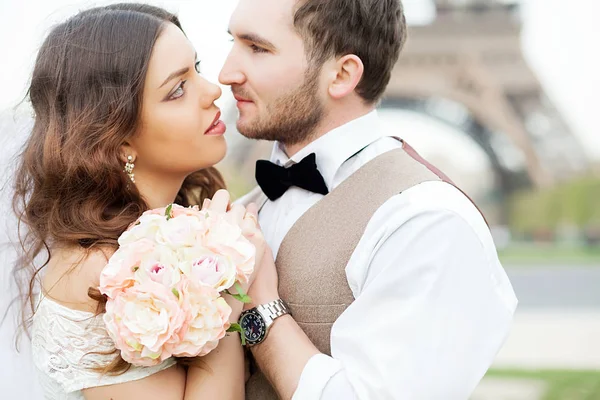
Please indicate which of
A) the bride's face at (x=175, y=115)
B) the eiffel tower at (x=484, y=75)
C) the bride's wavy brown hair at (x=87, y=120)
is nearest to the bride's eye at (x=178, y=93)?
the bride's face at (x=175, y=115)

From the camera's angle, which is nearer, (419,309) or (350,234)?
(419,309)

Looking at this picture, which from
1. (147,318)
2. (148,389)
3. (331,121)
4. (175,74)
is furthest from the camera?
(331,121)

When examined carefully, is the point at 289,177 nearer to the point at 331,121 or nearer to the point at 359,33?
the point at 331,121

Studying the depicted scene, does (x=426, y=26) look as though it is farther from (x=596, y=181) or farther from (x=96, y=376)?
(x=96, y=376)

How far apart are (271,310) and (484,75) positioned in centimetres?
1708

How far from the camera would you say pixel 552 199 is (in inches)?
942

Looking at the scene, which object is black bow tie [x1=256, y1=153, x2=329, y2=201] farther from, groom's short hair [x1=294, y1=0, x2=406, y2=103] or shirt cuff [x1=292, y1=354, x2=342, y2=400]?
shirt cuff [x1=292, y1=354, x2=342, y2=400]

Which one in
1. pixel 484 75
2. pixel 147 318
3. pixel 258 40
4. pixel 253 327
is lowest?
pixel 484 75

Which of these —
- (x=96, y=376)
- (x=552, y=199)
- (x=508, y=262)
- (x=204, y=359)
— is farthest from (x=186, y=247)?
(x=552, y=199)

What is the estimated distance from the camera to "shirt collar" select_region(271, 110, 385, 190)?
2223mm

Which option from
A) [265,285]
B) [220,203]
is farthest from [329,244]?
[220,203]

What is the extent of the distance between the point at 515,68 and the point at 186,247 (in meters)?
18.8

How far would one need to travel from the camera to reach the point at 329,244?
6.43ft

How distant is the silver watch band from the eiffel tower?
1638 centimetres
